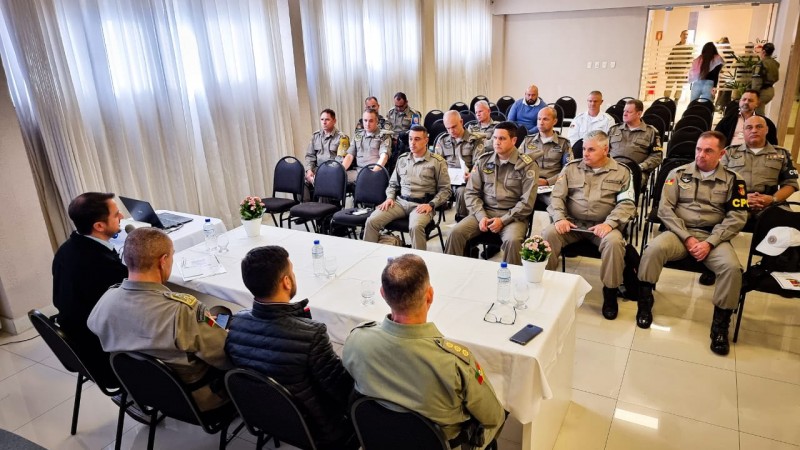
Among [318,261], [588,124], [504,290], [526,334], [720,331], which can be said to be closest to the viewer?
[526,334]

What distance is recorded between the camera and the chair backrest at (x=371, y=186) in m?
4.86

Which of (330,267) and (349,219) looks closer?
(330,267)

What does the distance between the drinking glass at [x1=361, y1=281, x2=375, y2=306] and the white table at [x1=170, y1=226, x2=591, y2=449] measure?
3 cm

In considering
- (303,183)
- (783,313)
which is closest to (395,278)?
(783,313)

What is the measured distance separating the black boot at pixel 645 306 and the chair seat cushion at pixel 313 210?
2.77 m

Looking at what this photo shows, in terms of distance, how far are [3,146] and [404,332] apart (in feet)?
11.7

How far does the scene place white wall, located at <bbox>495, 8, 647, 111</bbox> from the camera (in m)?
10.9

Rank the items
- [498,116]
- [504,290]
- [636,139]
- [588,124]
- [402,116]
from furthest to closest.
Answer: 1. [498,116]
2. [402,116]
3. [588,124]
4. [636,139]
5. [504,290]

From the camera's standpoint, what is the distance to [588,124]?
6.47 metres

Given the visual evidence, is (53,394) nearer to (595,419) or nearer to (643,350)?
(595,419)

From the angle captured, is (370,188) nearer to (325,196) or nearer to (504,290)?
(325,196)

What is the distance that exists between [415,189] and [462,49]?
7.12m

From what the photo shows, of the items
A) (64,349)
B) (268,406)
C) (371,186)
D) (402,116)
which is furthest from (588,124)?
(64,349)

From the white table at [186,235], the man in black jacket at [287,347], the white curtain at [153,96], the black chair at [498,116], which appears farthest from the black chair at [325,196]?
the black chair at [498,116]
